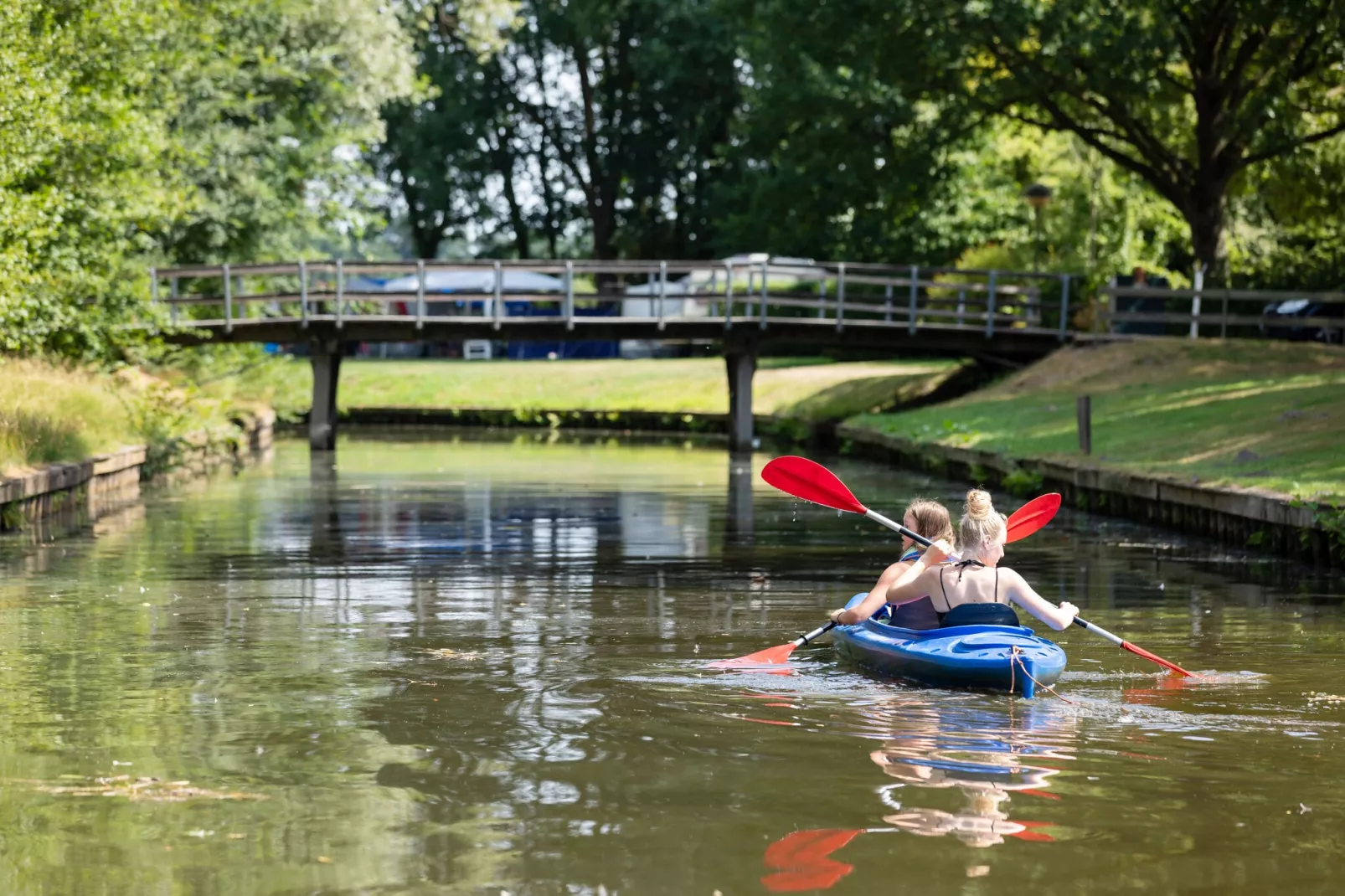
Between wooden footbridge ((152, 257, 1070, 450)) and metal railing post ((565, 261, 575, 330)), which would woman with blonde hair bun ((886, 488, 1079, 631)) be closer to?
wooden footbridge ((152, 257, 1070, 450))

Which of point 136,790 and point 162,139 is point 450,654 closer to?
point 136,790

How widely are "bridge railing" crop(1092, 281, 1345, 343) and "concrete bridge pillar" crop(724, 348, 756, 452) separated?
6.88 meters

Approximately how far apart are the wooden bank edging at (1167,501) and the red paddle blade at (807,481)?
19.4 feet

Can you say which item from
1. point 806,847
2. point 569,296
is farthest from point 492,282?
point 806,847

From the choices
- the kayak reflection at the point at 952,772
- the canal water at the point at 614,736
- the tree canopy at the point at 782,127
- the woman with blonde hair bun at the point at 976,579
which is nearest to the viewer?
the canal water at the point at 614,736

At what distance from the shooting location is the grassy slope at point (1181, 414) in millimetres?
20547

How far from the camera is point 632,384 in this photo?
4841 centimetres

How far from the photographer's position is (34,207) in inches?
879

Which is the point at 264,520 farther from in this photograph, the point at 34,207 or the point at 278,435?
the point at 278,435

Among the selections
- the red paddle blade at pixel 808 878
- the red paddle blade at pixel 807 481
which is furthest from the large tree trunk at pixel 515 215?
the red paddle blade at pixel 808 878

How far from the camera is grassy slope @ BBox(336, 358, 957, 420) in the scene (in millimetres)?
41562

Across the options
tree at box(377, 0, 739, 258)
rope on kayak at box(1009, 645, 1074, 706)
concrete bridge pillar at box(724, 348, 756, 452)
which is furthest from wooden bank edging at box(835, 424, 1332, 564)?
tree at box(377, 0, 739, 258)

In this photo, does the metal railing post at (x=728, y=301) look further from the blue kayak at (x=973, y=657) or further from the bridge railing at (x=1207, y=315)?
the blue kayak at (x=973, y=657)

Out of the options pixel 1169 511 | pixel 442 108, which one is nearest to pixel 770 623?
pixel 1169 511
